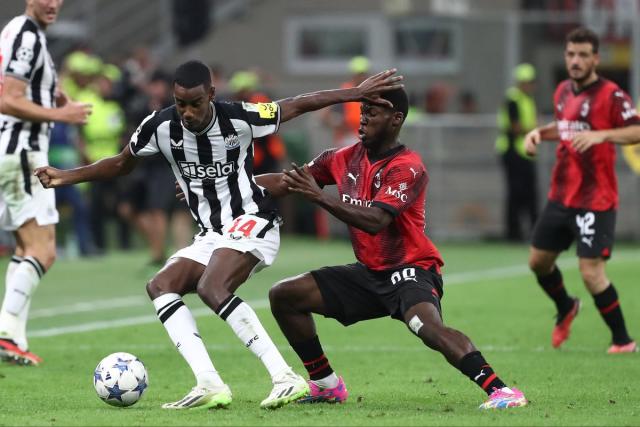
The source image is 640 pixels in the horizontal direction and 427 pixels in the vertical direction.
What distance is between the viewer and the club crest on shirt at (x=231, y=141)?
804cm

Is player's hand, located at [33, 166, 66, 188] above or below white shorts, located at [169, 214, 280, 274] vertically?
above

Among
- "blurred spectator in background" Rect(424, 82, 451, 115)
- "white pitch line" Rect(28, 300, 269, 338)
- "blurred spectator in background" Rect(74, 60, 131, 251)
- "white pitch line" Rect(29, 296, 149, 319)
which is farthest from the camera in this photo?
"blurred spectator in background" Rect(424, 82, 451, 115)

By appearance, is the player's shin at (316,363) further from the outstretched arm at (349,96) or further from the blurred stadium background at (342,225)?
the outstretched arm at (349,96)

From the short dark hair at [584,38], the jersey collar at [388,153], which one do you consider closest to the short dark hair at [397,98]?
the jersey collar at [388,153]

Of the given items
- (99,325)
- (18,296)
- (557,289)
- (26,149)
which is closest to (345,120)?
(99,325)

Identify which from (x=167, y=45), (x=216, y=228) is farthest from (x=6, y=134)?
(x=167, y=45)

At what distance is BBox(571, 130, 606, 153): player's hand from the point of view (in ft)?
32.9

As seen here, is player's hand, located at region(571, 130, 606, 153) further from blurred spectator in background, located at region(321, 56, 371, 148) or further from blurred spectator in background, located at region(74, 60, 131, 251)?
blurred spectator in background, located at region(74, 60, 131, 251)

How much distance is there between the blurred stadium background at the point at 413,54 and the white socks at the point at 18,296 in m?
8.36

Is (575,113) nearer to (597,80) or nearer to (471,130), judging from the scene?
(597,80)

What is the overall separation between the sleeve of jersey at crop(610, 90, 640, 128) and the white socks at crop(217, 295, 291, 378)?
3973mm

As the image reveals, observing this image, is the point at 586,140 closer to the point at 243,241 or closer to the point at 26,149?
the point at 243,241

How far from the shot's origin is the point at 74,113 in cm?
976

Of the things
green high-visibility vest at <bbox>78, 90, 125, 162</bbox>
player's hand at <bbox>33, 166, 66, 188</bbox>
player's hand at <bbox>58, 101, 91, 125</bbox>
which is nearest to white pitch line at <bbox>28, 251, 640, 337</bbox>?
player's hand at <bbox>58, 101, 91, 125</bbox>
